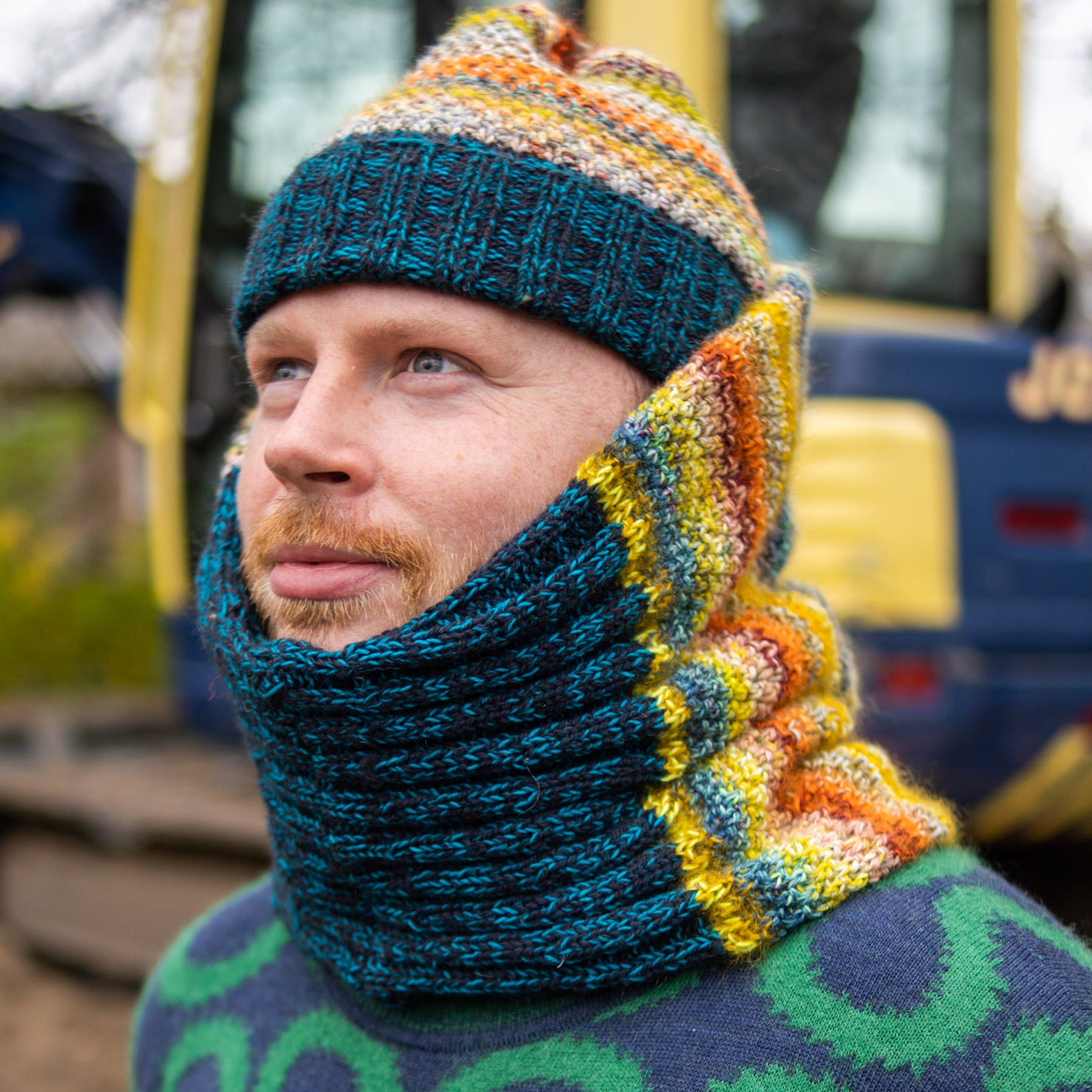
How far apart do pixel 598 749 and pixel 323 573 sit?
0.34m

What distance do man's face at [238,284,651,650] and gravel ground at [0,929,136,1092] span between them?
2800 mm

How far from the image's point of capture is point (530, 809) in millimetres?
1140

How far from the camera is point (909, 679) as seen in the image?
3.36m

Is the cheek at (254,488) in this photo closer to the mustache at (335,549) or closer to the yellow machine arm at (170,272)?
the mustache at (335,549)

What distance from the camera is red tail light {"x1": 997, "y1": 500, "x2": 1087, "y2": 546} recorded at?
11.6ft

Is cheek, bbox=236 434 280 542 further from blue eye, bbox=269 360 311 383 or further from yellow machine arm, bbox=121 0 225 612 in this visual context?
yellow machine arm, bbox=121 0 225 612

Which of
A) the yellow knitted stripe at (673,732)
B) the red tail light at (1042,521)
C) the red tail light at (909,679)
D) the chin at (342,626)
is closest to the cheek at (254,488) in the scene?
the chin at (342,626)

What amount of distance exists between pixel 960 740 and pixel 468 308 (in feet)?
8.65

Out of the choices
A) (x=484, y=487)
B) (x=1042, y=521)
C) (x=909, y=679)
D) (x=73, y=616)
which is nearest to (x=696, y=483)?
(x=484, y=487)

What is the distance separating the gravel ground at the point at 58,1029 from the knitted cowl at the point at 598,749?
2.76 m

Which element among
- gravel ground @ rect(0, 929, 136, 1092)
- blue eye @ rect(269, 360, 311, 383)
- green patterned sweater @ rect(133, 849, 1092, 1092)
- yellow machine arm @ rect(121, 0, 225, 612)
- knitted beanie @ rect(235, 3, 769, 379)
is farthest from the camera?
yellow machine arm @ rect(121, 0, 225, 612)

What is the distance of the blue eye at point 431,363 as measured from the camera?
126cm

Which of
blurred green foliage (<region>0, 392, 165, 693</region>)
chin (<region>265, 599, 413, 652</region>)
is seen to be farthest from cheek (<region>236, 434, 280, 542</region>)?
blurred green foliage (<region>0, 392, 165, 693</region>)

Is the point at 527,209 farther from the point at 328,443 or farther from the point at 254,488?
the point at 254,488
